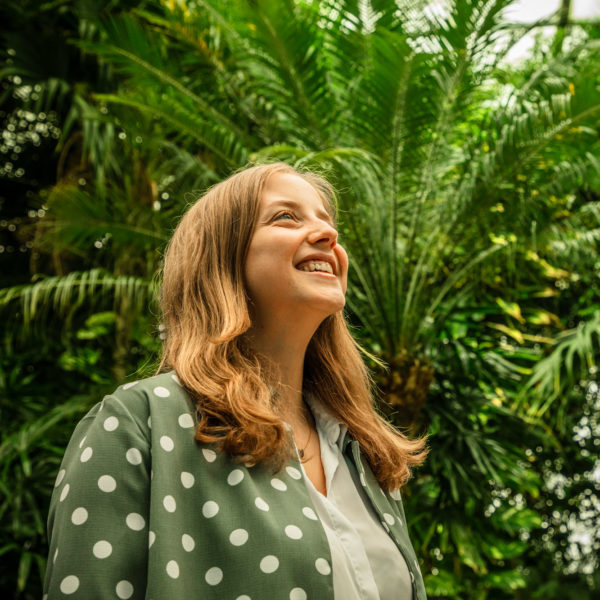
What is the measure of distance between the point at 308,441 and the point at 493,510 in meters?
3.52

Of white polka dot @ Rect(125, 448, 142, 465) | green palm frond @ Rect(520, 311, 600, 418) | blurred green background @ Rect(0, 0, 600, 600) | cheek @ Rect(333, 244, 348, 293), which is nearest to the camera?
white polka dot @ Rect(125, 448, 142, 465)

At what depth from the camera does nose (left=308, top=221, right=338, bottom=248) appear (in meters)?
1.38

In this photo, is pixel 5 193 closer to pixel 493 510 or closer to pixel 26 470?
pixel 26 470

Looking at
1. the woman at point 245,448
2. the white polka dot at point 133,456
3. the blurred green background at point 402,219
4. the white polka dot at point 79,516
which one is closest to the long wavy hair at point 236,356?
the woman at point 245,448

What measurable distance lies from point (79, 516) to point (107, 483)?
6cm

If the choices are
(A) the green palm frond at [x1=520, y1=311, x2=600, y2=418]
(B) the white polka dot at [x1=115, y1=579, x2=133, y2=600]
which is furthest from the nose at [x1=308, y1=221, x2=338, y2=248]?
(A) the green palm frond at [x1=520, y1=311, x2=600, y2=418]

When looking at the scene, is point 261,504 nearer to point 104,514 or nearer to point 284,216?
point 104,514

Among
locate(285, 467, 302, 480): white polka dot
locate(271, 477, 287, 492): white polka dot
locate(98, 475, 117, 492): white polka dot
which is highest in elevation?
locate(98, 475, 117, 492): white polka dot

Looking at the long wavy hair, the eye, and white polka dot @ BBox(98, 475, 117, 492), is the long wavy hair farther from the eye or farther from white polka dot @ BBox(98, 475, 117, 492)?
white polka dot @ BBox(98, 475, 117, 492)

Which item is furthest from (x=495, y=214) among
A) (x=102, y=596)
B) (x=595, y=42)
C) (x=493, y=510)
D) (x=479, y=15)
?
(x=102, y=596)

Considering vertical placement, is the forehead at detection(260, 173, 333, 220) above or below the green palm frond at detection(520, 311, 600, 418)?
above

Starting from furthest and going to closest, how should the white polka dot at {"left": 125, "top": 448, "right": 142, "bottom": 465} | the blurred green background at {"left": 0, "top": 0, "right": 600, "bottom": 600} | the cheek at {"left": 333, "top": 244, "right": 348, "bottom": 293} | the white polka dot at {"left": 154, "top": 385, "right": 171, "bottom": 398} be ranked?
the blurred green background at {"left": 0, "top": 0, "right": 600, "bottom": 600} < the cheek at {"left": 333, "top": 244, "right": 348, "bottom": 293} < the white polka dot at {"left": 154, "top": 385, "right": 171, "bottom": 398} < the white polka dot at {"left": 125, "top": 448, "right": 142, "bottom": 465}

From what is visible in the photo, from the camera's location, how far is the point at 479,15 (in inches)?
137

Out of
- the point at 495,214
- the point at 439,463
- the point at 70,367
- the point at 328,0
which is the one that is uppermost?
the point at 328,0
